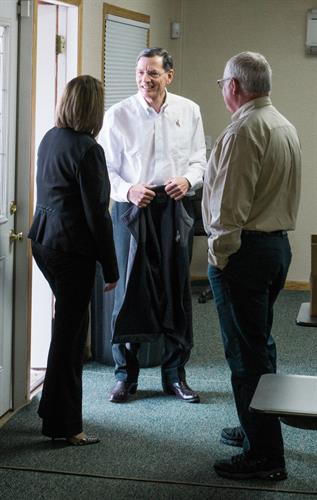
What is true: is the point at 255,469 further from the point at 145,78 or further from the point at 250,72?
the point at 145,78

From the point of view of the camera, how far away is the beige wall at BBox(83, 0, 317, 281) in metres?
7.46

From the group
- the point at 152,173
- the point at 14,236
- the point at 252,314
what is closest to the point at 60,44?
the point at 152,173

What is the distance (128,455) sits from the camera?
3.62 metres

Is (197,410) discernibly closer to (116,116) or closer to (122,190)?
(122,190)

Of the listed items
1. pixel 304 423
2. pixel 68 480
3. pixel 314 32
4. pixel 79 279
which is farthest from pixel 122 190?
pixel 314 32

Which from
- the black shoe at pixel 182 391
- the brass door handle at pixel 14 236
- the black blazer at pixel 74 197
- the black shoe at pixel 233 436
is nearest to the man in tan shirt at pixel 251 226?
the black shoe at pixel 233 436

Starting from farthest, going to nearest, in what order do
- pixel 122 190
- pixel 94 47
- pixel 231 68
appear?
pixel 94 47, pixel 122 190, pixel 231 68

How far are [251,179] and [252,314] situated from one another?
51 cm

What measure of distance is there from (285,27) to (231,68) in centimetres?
445

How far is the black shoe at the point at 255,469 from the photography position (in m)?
3.40

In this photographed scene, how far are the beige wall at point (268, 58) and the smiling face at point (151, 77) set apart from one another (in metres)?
3.17

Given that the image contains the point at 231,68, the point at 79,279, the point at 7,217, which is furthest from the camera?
the point at 7,217

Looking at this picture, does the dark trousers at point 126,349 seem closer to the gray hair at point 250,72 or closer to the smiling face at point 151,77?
the smiling face at point 151,77

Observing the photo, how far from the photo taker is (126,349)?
4.37 meters
